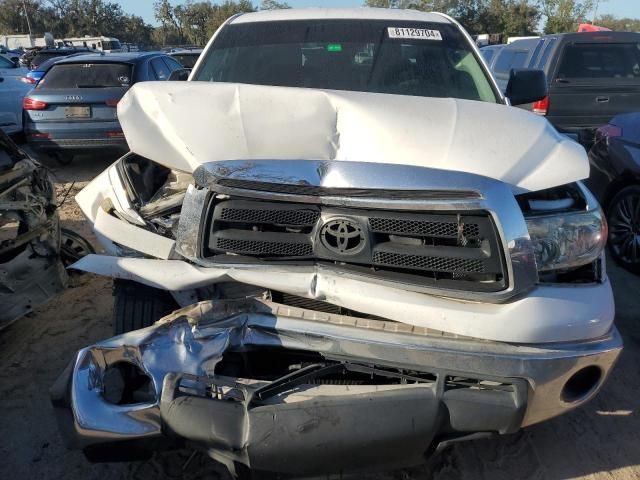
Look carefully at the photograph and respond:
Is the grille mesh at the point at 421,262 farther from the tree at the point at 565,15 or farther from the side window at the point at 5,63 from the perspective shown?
the tree at the point at 565,15

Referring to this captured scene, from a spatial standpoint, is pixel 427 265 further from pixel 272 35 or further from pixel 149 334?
pixel 272 35

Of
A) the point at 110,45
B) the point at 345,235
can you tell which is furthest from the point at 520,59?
the point at 110,45

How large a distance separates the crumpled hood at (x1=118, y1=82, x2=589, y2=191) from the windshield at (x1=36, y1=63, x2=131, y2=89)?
583 cm

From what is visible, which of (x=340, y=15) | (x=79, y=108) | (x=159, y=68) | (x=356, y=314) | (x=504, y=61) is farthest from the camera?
(x=504, y=61)

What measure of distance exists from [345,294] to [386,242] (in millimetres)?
250

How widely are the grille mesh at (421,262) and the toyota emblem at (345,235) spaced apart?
8cm

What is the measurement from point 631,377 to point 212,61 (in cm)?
339

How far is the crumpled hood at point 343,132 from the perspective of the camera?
230 cm

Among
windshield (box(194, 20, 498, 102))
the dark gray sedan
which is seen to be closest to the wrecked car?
windshield (box(194, 20, 498, 102))

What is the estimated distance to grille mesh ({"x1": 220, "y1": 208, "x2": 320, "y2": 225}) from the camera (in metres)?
2.17

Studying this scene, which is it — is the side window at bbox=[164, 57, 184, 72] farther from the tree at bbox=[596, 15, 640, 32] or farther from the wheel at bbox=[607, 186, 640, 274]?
the tree at bbox=[596, 15, 640, 32]

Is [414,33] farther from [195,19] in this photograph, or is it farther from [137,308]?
[195,19]

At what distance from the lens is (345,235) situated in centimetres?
211

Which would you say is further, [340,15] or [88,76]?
[88,76]
